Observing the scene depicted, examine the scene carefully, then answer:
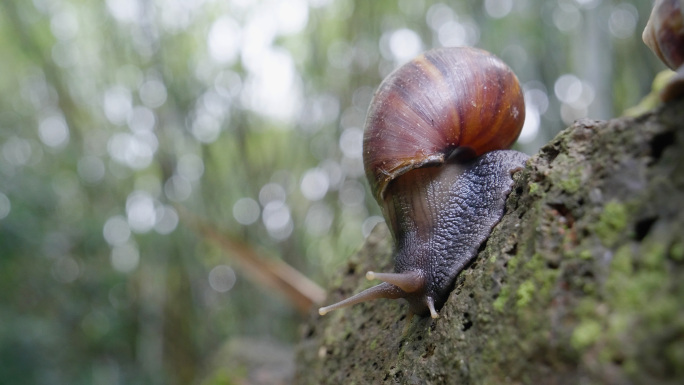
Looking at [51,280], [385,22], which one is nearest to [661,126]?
[385,22]

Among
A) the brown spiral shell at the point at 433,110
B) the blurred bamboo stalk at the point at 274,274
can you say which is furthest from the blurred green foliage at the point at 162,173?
the brown spiral shell at the point at 433,110

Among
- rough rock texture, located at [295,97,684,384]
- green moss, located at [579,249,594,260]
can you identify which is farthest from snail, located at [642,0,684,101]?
green moss, located at [579,249,594,260]

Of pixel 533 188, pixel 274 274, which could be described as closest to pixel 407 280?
pixel 533 188

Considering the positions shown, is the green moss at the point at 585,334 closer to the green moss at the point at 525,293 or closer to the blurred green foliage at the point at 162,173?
the green moss at the point at 525,293

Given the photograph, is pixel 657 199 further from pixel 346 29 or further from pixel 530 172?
pixel 346 29

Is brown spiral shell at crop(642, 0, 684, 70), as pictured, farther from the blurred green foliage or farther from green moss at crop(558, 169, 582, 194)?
the blurred green foliage

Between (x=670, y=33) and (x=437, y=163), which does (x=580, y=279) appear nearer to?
(x=670, y=33)
